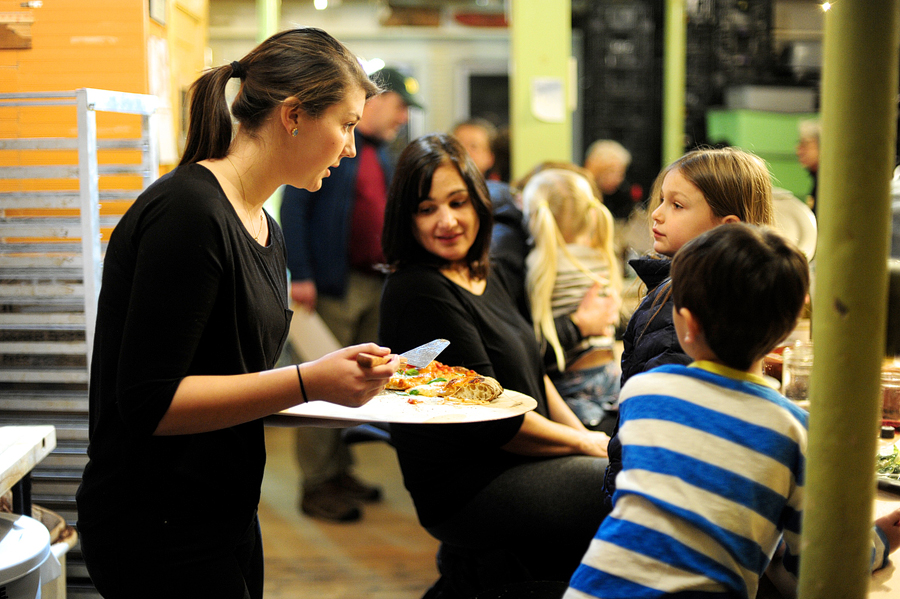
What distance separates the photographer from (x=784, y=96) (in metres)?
5.87

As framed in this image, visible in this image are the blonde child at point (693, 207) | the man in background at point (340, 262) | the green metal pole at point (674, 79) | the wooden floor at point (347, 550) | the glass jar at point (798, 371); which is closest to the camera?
the blonde child at point (693, 207)

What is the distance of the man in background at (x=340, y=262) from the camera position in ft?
11.9

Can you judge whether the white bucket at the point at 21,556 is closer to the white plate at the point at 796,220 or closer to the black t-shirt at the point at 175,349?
the black t-shirt at the point at 175,349

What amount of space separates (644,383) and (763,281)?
0.19m

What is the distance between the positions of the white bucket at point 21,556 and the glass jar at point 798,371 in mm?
1652

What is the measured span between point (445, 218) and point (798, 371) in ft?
3.08

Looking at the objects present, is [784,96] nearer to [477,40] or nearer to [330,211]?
[477,40]

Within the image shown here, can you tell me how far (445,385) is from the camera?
5.05 feet

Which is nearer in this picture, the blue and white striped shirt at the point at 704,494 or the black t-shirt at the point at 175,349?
the blue and white striped shirt at the point at 704,494

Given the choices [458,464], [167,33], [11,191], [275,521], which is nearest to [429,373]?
[458,464]

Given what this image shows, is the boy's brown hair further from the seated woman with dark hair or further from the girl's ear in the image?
the seated woman with dark hair

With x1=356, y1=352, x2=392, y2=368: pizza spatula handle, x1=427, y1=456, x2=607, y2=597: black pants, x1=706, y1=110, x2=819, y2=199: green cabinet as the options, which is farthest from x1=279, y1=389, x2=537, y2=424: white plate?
x1=706, y1=110, x2=819, y2=199: green cabinet

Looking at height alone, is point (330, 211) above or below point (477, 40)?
below

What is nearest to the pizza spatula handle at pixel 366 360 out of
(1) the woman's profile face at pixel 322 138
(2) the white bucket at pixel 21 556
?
(1) the woman's profile face at pixel 322 138
